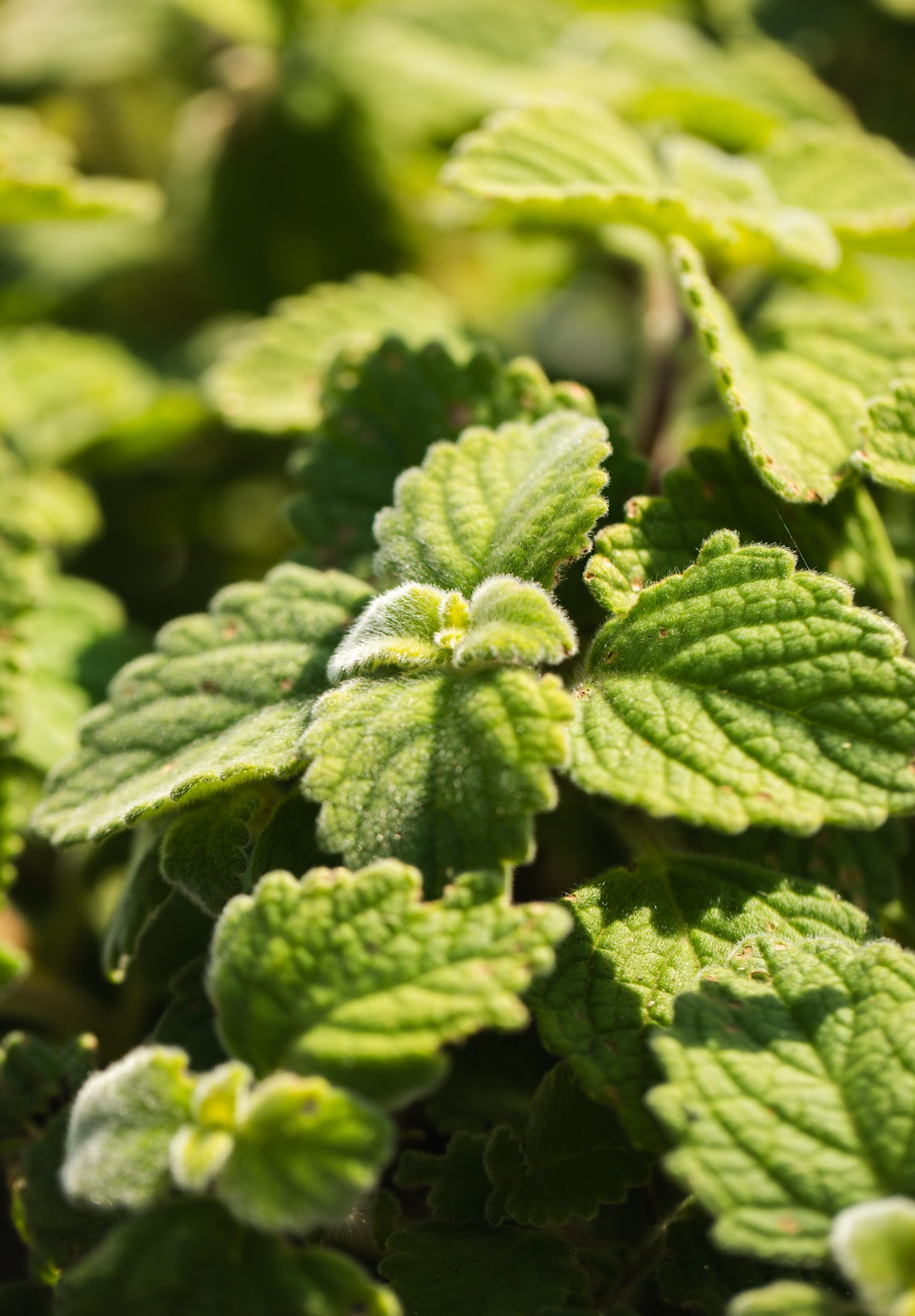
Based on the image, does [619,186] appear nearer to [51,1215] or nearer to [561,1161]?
[561,1161]

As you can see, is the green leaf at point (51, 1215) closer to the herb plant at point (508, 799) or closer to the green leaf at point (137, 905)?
the herb plant at point (508, 799)

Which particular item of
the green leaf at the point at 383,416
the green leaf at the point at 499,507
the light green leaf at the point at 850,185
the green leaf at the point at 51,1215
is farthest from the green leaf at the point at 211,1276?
the light green leaf at the point at 850,185

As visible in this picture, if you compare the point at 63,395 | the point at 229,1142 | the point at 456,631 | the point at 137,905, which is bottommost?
the point at 63,395

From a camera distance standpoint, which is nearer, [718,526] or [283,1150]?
[283,1150]

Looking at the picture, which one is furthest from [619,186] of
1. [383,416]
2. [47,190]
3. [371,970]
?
[371,970]

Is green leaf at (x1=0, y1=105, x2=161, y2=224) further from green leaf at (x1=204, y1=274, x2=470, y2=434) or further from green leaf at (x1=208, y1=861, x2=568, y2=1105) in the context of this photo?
green leaf at (x1=208, y1=861, x2=568, y2=1105)

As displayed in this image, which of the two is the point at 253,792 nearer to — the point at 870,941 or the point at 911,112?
the point at 870,941

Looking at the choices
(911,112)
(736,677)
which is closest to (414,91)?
(911,112)
